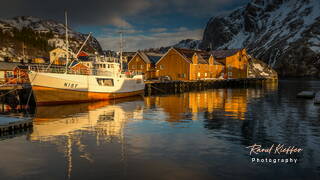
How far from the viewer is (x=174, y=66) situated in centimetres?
7469

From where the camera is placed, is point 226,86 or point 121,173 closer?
point 121,173

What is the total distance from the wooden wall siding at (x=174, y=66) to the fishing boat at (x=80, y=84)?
24429 millimetres

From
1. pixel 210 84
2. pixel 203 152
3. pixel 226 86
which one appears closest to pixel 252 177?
pixel 203 152

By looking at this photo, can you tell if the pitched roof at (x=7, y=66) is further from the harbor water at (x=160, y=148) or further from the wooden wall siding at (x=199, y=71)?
the wooden wall siding at (x=199, y=71)

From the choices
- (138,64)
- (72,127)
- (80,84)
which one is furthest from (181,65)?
(72,127)

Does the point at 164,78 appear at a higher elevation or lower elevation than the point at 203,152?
higher

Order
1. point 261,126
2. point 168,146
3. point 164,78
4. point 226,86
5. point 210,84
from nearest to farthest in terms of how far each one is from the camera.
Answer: point 168,146 → point 261,126 → point 164,78 → point 210,84 → point 226,86

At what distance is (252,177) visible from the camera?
12562 mm

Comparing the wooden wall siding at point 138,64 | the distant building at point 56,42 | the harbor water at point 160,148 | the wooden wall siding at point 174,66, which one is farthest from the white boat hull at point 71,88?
the distant building at point 56,42

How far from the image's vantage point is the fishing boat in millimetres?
36875

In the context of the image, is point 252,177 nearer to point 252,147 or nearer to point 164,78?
point 252,147

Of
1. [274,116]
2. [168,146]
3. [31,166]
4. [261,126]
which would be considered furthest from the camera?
[274,116]

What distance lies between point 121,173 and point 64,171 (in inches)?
106

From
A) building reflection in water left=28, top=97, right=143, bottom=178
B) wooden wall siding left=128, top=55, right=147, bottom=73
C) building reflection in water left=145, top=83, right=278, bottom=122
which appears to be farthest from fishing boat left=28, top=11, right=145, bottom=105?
wooden wall siding left=128, top=55, right=147, bottom=73
